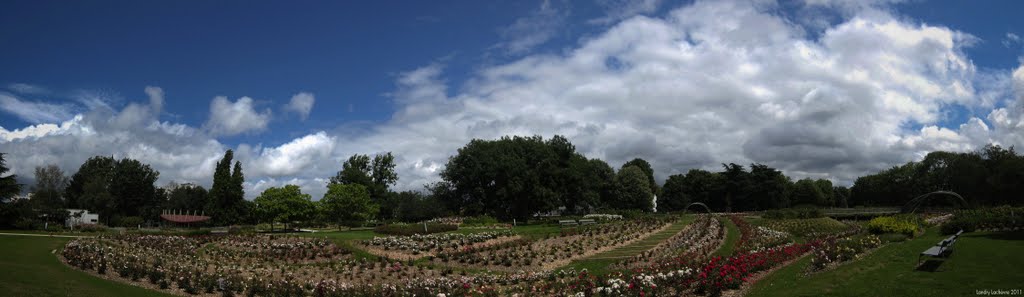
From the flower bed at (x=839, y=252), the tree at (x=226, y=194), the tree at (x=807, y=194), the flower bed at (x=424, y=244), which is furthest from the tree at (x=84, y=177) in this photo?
the tree at (x=807, y=194)

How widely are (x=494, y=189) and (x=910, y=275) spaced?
163 feet

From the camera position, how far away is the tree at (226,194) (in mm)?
57938

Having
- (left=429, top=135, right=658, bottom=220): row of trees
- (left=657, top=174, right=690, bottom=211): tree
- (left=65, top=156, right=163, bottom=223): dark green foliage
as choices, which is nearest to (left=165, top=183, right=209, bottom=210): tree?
(left=65, top=156, right=163, bottom=223): dark green foliage

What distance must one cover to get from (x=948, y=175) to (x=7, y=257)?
3619 inches

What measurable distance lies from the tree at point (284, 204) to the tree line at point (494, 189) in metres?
0.11

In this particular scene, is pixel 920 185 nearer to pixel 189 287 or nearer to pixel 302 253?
pixel 302 253

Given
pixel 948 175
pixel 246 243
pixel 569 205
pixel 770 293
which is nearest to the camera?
pixel 770 293

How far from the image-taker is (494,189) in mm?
60875

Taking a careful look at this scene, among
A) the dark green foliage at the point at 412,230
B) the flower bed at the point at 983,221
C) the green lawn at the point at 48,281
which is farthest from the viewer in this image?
the dark green foliage at the point at 412,230

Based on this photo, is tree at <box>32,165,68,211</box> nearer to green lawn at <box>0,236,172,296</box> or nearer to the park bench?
green lawn at <box>0,236,172,296</box>

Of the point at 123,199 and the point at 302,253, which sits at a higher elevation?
the point at 123,199

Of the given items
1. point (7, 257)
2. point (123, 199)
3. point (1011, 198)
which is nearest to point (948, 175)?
point (1011, 198)

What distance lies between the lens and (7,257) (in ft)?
65.1

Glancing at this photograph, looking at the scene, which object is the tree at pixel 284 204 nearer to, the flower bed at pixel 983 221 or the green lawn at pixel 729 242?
the green lawn at pixel 729 242
